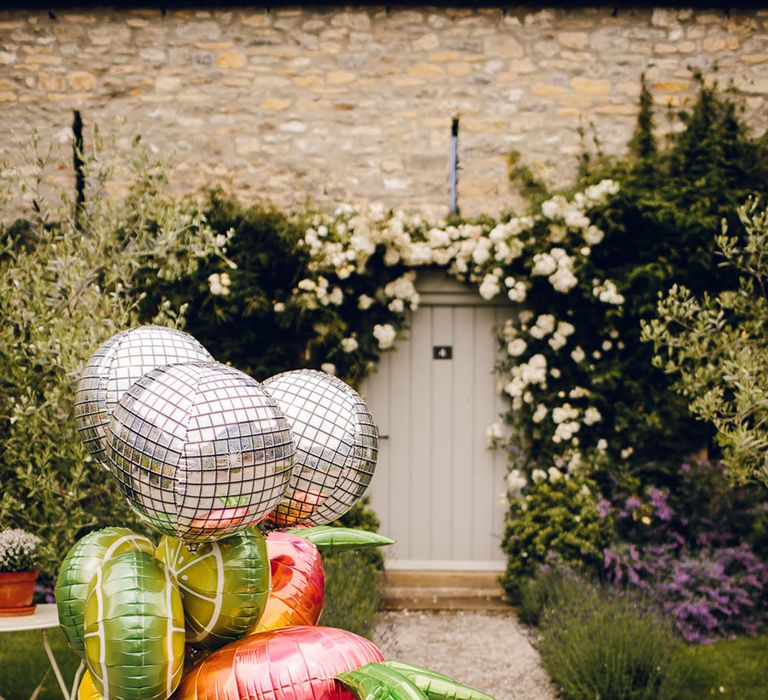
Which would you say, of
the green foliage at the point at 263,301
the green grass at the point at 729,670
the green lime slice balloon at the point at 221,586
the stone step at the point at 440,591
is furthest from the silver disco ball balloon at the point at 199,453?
the stone step at the point at 440,591

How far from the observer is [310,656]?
1.61 m

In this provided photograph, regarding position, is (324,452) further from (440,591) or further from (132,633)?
(440,591)

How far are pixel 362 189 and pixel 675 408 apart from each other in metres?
2.87

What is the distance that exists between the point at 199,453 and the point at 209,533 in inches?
7.1

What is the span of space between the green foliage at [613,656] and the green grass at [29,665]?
2.55 meters

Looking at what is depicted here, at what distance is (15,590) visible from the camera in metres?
3.05

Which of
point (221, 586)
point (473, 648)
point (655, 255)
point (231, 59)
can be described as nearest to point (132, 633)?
point (221, 586)

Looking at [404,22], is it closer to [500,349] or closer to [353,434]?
[500,349]

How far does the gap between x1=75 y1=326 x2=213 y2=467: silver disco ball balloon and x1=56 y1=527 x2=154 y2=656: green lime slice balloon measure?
7.2 inches

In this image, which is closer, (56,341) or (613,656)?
(56,341)

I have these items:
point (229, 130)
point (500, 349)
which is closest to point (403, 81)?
point (229, 130)

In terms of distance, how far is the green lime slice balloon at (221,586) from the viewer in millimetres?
1641

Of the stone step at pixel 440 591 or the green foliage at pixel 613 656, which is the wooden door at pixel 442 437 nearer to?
the stone step at pixel 440 591

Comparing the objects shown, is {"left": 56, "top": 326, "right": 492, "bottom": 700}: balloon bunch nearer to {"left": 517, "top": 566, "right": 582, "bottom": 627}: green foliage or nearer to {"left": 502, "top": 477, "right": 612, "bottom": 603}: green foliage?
{"left": 517, "top": 566, "right": 582, "bottom": 627}: green foliage
